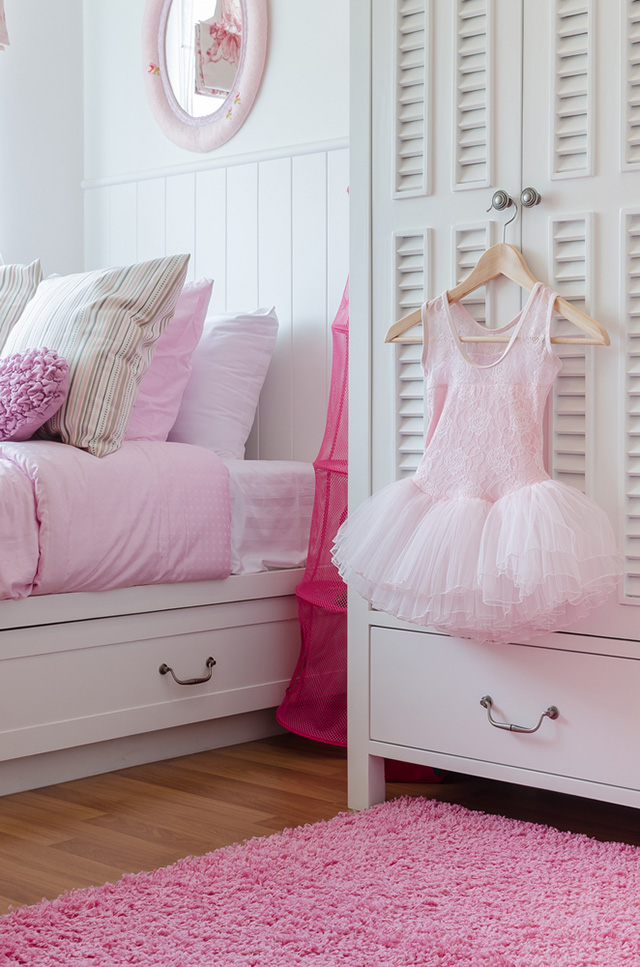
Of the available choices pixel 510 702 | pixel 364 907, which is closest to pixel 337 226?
pixel 510 702

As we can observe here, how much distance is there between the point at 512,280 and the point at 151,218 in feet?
5.52

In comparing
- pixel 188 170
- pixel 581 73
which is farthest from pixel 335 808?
pixel 188 170

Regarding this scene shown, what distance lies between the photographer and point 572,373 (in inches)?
64.6

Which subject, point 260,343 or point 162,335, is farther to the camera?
point 260,343

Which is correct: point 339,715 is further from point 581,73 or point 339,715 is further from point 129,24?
point 129,24

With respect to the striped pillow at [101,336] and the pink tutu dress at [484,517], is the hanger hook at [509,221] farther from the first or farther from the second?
the striped pillow at [101,336]

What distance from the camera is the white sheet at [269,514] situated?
2324mm

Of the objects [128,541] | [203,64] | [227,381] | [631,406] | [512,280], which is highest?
[203,64]

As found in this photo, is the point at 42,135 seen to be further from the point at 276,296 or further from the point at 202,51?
the point at 276,296

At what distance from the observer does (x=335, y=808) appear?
74.0 inches

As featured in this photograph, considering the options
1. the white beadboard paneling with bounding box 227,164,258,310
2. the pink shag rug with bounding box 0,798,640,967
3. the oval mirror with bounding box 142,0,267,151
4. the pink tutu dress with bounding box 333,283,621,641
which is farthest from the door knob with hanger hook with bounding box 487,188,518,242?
the oval mirror with bounding box 142,0,267,151

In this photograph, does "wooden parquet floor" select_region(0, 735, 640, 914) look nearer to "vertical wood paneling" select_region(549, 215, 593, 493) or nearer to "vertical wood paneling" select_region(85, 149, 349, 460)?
"vertical wood paneling" select_region(549, 215, 593, 493)

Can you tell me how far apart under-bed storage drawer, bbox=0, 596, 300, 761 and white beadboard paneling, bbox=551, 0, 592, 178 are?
116 centimetres

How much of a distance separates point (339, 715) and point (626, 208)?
119 cm
